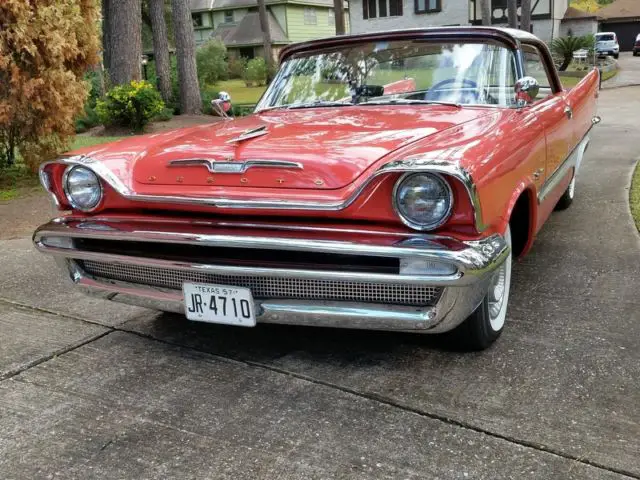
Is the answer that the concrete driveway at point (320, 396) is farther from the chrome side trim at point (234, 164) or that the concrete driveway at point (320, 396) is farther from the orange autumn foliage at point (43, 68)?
the orange autumn foliage at point (43, 68)

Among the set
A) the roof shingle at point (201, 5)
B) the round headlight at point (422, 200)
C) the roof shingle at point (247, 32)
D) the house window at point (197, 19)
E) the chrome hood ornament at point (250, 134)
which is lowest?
the round headlight at point (422, 200)

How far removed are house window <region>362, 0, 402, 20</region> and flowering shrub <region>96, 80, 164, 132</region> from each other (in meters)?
26.8

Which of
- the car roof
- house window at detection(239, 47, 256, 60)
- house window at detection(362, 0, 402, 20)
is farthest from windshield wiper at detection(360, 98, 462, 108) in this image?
house window at detection(239, 47, 256, 60)

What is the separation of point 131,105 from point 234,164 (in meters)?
10.4

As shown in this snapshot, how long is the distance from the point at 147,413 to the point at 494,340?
163 centimetres

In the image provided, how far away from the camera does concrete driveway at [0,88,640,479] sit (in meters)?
2.32

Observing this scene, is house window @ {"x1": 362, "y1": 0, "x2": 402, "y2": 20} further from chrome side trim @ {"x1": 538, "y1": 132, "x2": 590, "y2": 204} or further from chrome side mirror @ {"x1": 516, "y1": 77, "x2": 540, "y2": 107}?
chrome side mirror @ {"x1": 516, "y1": 77, "x2": 540, "y2": 107}

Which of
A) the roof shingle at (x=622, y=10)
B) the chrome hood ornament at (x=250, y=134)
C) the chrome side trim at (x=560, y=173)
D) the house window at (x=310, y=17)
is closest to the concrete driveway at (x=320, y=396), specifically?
the chrome side trim at (x=560, y=173)

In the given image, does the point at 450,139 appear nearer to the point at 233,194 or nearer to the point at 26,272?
the point at 233,194

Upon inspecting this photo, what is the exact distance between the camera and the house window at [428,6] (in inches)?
1391

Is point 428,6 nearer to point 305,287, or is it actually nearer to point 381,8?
point 381,8

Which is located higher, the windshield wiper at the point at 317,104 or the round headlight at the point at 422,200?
the windshield wiper at the point at 317,104

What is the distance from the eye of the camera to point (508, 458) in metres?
2.29

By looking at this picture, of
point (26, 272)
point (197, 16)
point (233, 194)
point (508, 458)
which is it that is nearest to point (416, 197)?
point (233, 194)
